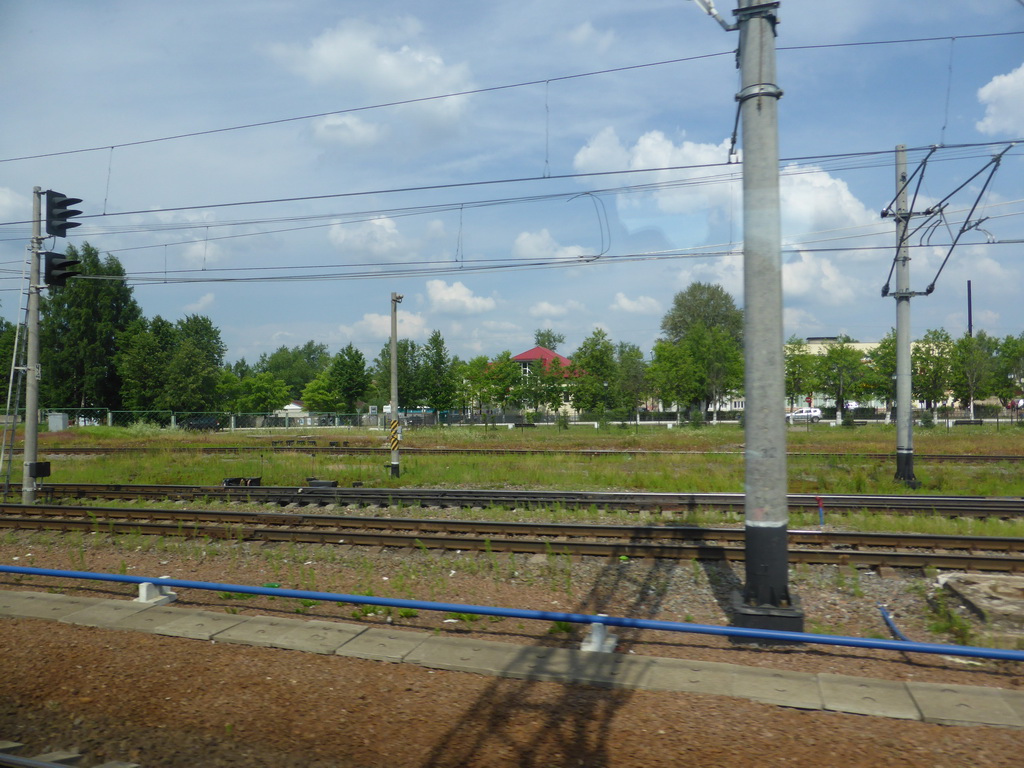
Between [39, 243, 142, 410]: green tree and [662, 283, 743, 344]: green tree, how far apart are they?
208 feet

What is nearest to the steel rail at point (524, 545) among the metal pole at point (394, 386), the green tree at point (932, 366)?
the metal pole at point (394, 386)

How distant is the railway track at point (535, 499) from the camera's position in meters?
13.7

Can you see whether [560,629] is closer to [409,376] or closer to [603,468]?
[603,468]

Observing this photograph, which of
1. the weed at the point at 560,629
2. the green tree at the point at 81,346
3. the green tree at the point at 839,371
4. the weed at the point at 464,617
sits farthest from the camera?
the green tree at the point at 81,346

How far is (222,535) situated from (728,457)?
18.7m

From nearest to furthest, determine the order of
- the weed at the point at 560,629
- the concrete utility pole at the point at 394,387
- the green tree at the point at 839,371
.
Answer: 1. the weed at the point at 560,629
2. the concrete utility pole at the point at 394,387
3. the green tree at the point at 839,371

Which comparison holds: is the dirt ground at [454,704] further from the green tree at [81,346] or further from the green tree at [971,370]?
the green tree at [81,346]

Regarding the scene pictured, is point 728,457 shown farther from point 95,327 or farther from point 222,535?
point 95,327

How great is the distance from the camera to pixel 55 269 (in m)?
15.5

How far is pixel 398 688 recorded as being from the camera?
569 centimetres

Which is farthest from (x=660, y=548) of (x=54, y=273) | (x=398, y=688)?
(x=54, y=273)

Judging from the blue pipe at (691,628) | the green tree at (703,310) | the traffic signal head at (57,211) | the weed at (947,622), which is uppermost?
the green tree at (703,310)

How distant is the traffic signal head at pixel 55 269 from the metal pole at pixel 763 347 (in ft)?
48.9

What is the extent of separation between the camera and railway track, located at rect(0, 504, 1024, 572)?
954 centimetres
